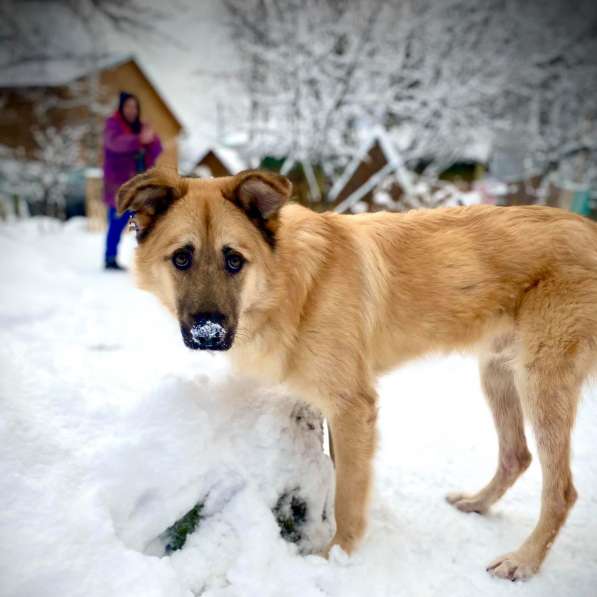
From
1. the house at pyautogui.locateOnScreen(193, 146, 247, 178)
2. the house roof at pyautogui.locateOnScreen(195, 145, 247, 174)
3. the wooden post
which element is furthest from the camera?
the house roof at pyautogui.locateOnScreen(195, 145, 247, 174)

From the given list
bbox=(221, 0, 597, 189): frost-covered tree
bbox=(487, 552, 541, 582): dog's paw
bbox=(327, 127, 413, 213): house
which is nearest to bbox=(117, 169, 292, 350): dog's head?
bbox=(487, 552, 541, 582): dog's paw

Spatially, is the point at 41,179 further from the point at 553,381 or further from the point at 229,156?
the point at 553,381

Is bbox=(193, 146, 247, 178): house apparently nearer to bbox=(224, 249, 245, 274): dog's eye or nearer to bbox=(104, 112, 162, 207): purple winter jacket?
bbox=(104, 112, 162, 207): purple winter jacket

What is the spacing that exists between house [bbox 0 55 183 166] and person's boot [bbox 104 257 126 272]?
14025mm

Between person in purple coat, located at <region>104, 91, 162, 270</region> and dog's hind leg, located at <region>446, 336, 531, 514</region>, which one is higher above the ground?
person in purple coat, located at <region>104, 91, 162, 270</region>

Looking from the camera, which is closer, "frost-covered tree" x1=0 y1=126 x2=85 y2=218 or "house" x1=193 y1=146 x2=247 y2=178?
"frost-covered tree" x1=0 y1=126 x2=85 y2=218

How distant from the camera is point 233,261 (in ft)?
7.64

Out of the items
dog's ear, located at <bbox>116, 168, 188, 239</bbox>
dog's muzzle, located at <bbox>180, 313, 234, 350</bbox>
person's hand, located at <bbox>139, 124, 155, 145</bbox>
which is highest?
person's hand, located at <bbox>139, 124, 155, 145</bbox>

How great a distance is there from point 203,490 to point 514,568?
67.5 inches

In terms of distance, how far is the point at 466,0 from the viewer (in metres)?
13.8

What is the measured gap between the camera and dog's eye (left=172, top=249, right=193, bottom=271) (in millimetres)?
2305

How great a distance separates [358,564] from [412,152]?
13.4 m

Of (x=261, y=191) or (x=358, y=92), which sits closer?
(x=261, y=191)

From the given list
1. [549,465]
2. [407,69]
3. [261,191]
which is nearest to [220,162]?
[407,69]
